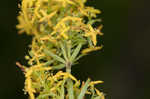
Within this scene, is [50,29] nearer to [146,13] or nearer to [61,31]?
[61,31]

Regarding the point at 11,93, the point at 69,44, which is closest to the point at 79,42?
the point at 69,44

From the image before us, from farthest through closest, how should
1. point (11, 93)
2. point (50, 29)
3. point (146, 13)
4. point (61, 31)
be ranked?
point (146, 13) < point (11, 93) < point (50, 29) < point (61, 31)

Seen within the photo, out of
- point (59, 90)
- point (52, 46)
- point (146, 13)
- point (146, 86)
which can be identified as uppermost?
point (146, 13)

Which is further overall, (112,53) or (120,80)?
(120,80)

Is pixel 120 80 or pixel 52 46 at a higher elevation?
pixel 52 46

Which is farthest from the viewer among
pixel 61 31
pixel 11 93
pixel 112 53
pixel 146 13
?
pixel 146 13

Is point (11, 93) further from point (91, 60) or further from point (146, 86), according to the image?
point (146, 86)
